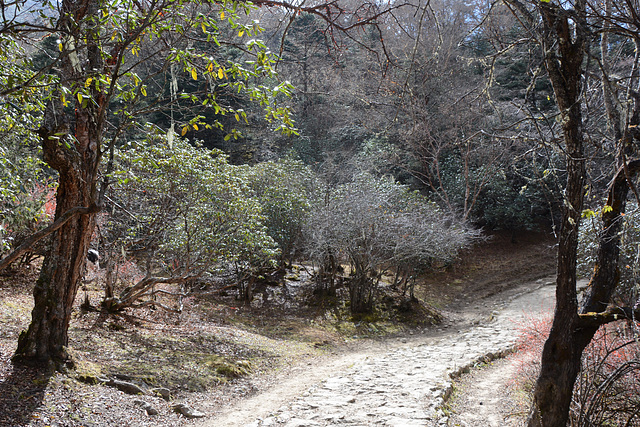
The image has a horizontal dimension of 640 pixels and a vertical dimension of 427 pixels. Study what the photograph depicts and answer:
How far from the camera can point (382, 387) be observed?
6.23m

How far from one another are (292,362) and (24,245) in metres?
5.97

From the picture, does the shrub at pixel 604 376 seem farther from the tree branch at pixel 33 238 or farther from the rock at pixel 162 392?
the rock at pixel 162 392

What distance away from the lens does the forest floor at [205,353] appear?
461 centimetres

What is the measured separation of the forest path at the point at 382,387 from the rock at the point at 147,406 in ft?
2.12

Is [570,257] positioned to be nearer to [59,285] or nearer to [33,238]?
[33,238]

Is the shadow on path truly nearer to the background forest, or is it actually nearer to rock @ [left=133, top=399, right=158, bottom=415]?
the background forest

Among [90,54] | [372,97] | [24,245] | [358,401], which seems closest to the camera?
[24,245]

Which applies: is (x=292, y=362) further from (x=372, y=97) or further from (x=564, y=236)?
(x=372, y=97)

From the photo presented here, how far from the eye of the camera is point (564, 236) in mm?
3541

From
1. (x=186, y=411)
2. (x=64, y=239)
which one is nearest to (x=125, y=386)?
(x=186, y=411)

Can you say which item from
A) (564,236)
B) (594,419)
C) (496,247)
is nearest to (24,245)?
(564,236)

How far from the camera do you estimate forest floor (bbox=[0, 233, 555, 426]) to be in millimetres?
4613

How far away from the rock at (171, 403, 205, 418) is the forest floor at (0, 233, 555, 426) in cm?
8

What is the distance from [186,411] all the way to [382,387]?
2.71 m
